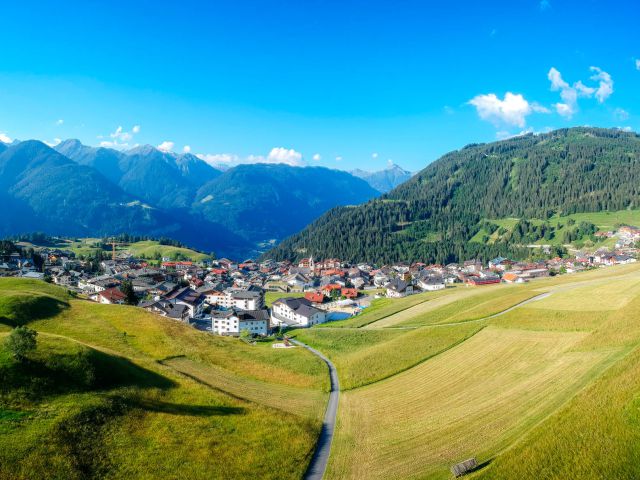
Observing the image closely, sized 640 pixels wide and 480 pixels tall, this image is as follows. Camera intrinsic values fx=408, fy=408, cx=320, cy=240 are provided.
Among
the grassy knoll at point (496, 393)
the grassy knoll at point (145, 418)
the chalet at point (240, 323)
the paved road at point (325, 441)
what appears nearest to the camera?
the grassy knoll at point (496, 393)

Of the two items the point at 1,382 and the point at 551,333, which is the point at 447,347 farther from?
the point at 1,382

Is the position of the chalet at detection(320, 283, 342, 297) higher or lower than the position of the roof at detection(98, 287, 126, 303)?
lower

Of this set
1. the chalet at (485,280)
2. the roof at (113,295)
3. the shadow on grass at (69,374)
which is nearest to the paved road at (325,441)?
the shadow on grass at (69,374)

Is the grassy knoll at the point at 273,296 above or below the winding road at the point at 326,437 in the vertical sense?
below

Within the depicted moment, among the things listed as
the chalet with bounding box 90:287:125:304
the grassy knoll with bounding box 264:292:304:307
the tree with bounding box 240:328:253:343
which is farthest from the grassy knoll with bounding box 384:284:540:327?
the chalet with bounding box 90:287:125:304

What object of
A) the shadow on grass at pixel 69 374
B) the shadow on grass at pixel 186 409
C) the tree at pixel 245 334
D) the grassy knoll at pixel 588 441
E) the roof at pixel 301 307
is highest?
the shadow on grass at pixel 69 374

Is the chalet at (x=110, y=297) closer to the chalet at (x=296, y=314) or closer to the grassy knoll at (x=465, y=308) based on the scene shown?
the chalet at (x=296, y=314)

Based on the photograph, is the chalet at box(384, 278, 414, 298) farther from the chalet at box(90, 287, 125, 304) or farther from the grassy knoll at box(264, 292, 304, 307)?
the chalet at box(90, 287, 125, 304)
